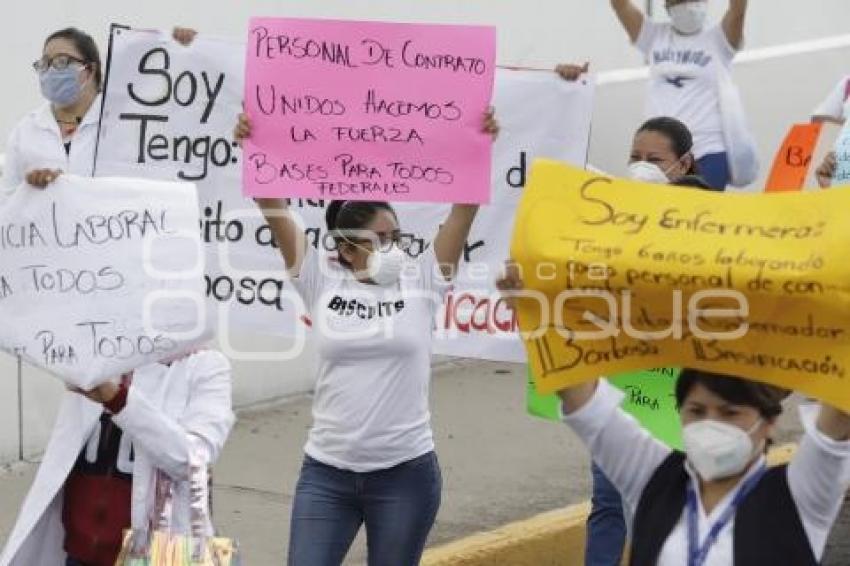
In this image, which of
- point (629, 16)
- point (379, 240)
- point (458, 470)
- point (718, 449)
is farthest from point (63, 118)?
point (718, 449)

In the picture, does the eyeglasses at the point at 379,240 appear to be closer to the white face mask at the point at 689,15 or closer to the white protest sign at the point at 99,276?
the white protest sign at the point at 99,276

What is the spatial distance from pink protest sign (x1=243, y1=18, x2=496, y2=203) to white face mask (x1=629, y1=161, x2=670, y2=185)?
1007 millimetres

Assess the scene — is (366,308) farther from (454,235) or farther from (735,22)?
(735,22)

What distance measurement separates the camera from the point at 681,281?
4406 millimetres

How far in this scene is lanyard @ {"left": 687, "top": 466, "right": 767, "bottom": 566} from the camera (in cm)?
442

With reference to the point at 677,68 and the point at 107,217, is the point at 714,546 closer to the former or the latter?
the point at 107,217

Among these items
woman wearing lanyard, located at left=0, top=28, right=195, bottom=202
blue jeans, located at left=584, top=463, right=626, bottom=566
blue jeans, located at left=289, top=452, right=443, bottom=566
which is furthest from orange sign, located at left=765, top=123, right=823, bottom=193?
blue jeans, located at left=289, top=452, right=443, bottom=566

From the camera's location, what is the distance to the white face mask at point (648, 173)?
755cm

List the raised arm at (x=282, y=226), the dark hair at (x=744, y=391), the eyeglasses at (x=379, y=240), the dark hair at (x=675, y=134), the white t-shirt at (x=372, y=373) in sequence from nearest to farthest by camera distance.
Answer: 1. the dark hair at (x=744, y=391)
2. the white t-shirt at (x=372, y=373)
3. the eyeglasses at (x=379, y=240)
4. the raised arm at (x=282, y=226)
5. the dark hair at (x=675, y=134)

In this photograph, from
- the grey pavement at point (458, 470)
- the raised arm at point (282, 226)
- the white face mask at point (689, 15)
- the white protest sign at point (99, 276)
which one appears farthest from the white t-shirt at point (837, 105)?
the white protest sign at point (99, 276)

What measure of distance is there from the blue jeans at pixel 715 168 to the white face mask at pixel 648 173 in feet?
7.51

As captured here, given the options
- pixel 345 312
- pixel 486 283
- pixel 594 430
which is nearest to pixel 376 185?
pixel 345 312

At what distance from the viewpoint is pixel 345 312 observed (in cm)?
651

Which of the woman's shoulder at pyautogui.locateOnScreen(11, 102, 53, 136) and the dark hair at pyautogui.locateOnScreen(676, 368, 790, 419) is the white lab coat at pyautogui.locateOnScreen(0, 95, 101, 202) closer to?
the woman's shoulder at pyautogui.locateOnScreen(11, 102, 53, 136)
